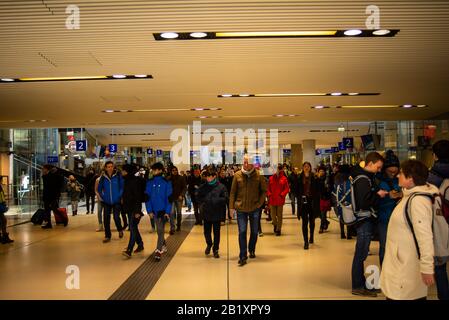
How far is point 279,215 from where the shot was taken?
40.7ft

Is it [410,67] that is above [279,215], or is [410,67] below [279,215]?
above

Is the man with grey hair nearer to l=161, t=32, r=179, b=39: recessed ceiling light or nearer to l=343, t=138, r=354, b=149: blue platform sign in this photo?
l=161, t=32, r=179, b=39: recessed ceiling light

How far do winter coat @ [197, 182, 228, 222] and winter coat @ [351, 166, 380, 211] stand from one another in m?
3.55

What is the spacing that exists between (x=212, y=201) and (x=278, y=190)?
368 centimetres

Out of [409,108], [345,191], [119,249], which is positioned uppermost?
[409,108]

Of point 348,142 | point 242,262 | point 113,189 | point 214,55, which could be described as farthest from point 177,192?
point 348,142

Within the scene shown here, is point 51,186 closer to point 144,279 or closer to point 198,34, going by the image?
point 144,279

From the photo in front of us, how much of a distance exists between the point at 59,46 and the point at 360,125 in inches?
942

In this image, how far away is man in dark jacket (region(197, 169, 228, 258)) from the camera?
940cm

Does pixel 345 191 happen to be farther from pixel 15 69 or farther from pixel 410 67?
pixel 15 69

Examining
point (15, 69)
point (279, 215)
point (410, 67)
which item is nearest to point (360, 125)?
point (279, 215)

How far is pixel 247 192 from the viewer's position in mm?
8883

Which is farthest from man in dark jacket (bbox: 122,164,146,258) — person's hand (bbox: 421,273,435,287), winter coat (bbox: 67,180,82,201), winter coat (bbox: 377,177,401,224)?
winter coat (bbox: 67,180,82,201)

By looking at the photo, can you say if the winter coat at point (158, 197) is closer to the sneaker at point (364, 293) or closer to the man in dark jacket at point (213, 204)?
the man in dark jacket at point (213, 204)
